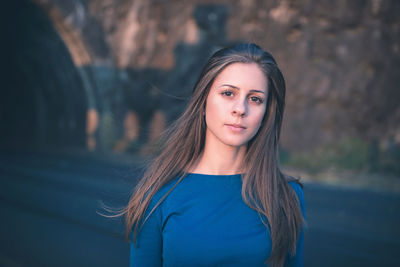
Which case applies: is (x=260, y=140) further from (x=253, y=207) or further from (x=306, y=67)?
(x=306, y=67)

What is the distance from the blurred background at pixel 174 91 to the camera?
8.65 metres

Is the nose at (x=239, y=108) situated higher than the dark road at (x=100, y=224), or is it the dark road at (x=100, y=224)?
the nose at (x=239, y=108)

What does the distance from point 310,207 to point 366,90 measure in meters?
8.08

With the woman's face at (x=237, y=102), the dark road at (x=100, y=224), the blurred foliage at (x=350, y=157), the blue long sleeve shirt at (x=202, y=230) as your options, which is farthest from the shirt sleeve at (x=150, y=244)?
the blurred foliage at (x=350, y=157)

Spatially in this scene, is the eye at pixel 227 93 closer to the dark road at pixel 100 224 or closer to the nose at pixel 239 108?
the nose at pixel 239 108

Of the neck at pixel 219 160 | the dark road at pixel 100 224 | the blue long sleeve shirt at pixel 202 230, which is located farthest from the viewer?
the dark road at pixel 100 224

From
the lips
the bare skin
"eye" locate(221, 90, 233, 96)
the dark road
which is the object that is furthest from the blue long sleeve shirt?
the dark road

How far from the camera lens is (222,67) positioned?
1950mm

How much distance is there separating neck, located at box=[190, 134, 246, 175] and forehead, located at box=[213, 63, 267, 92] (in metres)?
0.34

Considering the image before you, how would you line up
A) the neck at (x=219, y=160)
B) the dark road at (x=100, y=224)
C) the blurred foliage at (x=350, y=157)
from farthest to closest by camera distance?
the blurred foliage at (x=350, y=157)
the dark road at (x=100, y=224)
the neck at (x=219, y=160)

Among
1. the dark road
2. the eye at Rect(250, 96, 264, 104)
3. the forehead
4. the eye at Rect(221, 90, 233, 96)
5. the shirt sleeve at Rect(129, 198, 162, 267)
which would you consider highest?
the forehead

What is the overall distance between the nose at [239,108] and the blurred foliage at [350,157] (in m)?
11.0

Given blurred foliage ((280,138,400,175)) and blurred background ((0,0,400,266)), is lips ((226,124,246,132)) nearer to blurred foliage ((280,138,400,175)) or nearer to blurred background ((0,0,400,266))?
blurred background ((0,0,400,266))

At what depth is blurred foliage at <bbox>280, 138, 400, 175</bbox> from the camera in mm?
12320
